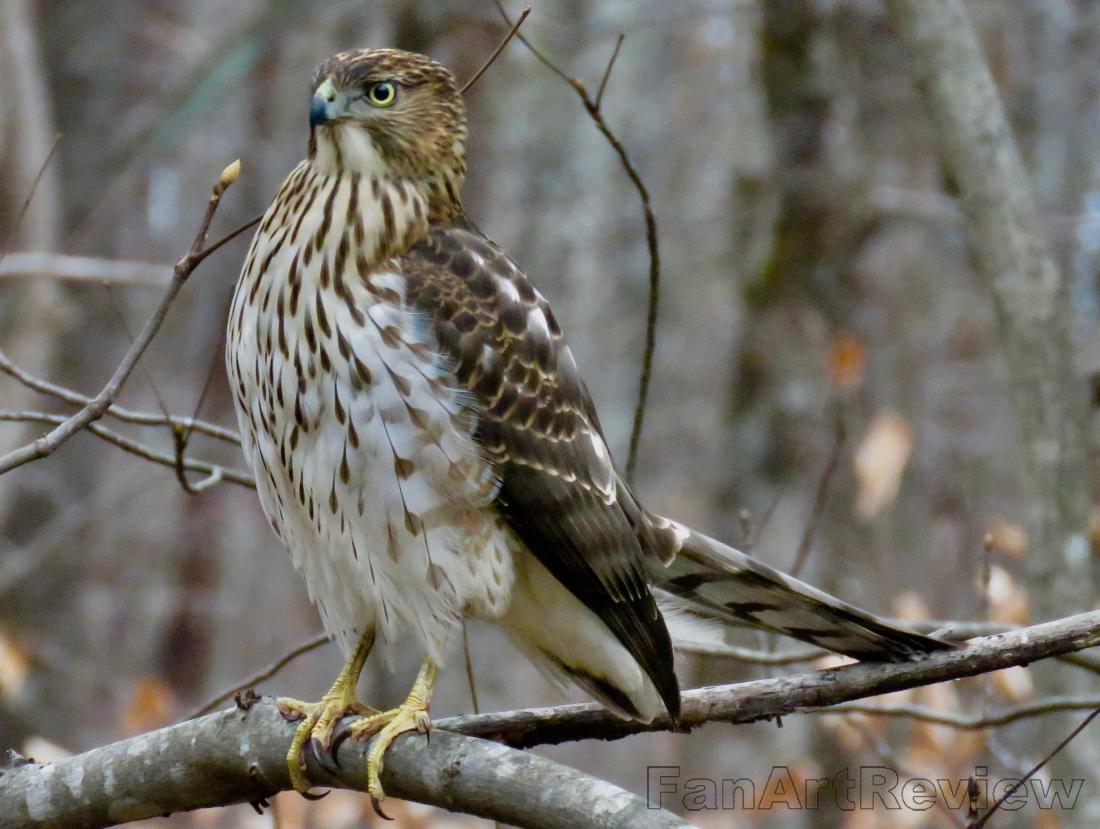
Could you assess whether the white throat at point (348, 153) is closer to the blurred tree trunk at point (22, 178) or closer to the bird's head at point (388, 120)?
the bird's head at point (388, 120)

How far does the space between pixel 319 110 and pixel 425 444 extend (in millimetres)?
840

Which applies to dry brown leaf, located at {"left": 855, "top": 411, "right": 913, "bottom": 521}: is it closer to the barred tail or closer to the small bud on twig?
the barred tail

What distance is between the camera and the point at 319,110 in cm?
346

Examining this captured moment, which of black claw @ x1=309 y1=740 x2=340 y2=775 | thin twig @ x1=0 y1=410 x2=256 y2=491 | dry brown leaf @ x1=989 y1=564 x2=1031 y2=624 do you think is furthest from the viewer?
dry brown leaf @ x1=989 y1=564 x2=1031 y2=624

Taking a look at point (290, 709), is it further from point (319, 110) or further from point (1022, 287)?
point (1022, 287)

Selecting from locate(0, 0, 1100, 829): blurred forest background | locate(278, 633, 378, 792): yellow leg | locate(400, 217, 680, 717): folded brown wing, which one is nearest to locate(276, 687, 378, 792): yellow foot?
locate(278, 633, 378, 792): yellow leg

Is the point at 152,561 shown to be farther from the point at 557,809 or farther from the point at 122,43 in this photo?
the point at 557,809

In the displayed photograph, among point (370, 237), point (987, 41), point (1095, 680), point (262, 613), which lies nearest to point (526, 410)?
point (370, 237)

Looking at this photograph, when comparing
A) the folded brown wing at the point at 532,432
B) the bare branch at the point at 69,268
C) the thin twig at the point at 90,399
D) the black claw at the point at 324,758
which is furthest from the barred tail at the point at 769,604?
the bare branch at the point at 69,268

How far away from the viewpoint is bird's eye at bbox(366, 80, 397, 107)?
355cm

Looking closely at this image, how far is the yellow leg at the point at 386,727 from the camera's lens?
3.13 metres

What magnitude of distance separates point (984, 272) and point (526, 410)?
5.73 feet

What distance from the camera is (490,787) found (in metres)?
2.71

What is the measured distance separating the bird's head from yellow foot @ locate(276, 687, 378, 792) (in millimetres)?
1227
